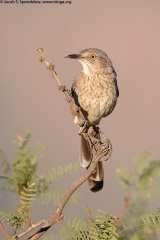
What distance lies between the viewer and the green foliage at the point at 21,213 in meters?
1.10

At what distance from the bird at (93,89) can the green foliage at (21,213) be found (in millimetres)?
3107

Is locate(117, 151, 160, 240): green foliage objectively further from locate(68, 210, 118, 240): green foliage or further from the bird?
A: the bird

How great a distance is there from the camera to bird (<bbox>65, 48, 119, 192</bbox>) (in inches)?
179

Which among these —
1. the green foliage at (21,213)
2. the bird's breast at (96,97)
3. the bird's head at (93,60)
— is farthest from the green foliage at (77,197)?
the bird's head at (93,60)

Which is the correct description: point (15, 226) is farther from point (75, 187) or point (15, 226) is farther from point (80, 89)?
point (80, 89)

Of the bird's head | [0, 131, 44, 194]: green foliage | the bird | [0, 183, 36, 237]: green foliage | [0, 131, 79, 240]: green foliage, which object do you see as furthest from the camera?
the bird's head

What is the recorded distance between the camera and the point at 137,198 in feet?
4.65

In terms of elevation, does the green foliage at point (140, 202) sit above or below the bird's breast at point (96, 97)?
below

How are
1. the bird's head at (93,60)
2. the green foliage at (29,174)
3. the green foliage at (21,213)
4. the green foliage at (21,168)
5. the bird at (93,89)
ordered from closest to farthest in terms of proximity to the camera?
the green foliage at (21,213), the green foliage at (29,174), the green foliage at (21,168), the bird at (93,89), the bird's head at (93,60)

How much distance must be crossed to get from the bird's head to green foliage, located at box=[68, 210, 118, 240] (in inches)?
149

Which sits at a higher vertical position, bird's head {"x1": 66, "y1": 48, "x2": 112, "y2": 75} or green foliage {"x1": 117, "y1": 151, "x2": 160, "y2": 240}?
bird's head {"x1": 66, "y1": 48, "x2": 112, "y2": 75}

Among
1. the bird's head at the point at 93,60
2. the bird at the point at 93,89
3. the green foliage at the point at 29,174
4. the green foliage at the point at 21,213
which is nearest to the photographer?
the green foliage at the point at 21,213

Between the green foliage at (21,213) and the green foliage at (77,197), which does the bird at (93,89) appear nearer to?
the green foliage at (77,197)

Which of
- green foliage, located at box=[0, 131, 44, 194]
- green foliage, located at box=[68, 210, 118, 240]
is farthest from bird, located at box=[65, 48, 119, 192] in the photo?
green foliage, located at box=[68, 210, 118, 240]
